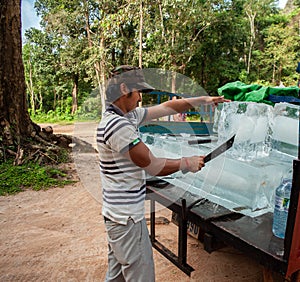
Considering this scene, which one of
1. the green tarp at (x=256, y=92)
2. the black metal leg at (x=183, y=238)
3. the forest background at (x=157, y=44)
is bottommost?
the black metal leg at (x=183, y=238)

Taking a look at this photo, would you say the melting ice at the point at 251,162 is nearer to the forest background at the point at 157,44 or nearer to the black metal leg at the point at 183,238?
the black metal leg at the point at 183,238

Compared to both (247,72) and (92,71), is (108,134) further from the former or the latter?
(247,72)

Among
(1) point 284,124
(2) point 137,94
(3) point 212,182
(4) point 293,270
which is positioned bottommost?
(4) point 293,270

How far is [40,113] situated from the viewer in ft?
74.1

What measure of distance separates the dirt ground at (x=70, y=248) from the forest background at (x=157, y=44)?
10272 millimetres

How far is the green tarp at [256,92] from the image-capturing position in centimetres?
265

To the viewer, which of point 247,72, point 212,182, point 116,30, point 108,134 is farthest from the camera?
point 247,72

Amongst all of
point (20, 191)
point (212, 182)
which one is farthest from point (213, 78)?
point (212, 182)

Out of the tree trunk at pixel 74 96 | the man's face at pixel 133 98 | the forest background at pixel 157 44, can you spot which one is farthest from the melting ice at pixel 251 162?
the tree trunk at pixel 74 96

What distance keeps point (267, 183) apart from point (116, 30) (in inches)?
592

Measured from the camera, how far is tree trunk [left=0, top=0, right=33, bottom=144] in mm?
6586

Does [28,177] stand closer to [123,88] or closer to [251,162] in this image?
[123,88]

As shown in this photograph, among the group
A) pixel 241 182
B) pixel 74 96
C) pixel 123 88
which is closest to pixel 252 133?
pixel 241 182

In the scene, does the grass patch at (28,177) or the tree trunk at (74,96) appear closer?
the grass patch at (28,177)
